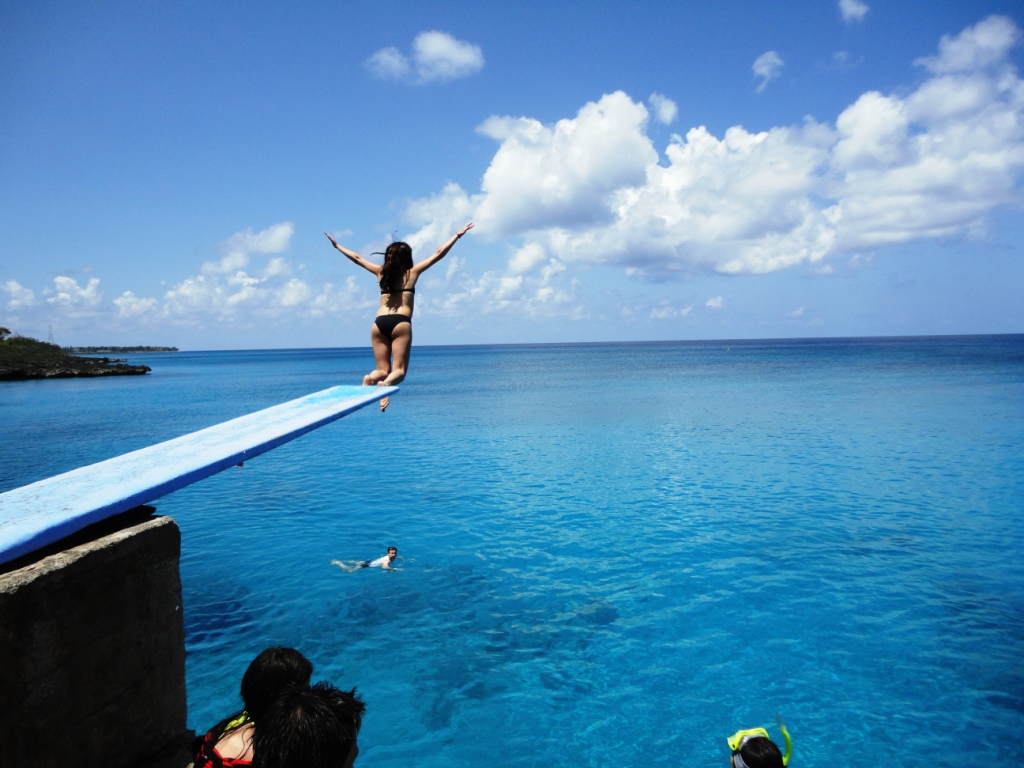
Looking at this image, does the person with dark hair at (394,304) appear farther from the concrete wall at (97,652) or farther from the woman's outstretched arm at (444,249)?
the concrete wall at (97,652)

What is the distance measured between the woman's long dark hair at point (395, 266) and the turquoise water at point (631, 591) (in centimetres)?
555

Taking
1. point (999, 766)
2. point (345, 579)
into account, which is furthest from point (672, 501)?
point (999, 766)

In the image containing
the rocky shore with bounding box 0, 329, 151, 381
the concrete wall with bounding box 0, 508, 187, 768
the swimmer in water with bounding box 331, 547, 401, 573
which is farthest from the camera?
the rocky shore with bounding box 0, 329, 151, 381

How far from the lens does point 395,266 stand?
325 inches

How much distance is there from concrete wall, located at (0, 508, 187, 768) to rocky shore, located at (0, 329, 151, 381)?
8833 cm

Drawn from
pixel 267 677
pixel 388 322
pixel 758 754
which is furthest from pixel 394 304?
pixel 758 754

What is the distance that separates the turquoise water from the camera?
7.64 metres

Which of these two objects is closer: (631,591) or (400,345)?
(400,345)

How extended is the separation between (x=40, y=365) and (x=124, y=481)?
308ft

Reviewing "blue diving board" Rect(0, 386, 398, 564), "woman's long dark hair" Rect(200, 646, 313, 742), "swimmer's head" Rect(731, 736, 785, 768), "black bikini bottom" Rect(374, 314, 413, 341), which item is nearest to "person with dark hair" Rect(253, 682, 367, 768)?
"woman's long dark hair" Rect(200, 646, 313, 742)

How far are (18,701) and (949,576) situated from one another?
1418cm

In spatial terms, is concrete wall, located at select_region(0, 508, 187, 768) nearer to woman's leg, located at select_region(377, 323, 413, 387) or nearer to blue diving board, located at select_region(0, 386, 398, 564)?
blue diving board, located at select_region(0, 386, 398, 564)

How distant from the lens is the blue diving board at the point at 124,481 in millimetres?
2715

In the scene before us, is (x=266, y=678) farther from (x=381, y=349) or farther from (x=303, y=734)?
(x=381, y=349)
